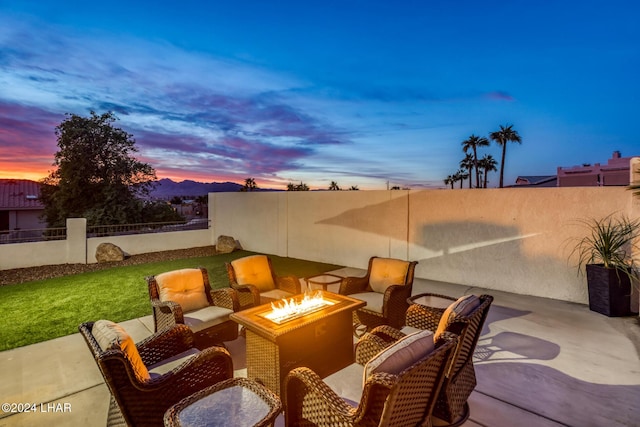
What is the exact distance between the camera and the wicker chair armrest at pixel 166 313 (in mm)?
3195

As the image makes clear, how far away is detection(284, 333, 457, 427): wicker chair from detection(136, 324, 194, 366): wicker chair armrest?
1.13m

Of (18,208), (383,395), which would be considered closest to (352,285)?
(383,395)

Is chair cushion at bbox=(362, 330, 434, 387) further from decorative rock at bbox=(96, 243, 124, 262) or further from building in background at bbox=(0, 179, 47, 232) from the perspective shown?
building in background at bbox=(0, 179, 47, 232)

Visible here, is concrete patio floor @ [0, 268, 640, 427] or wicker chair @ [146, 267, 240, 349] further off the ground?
wicker chair @ [146, 267, 240, 349]

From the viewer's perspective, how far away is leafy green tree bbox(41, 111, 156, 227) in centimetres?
1192

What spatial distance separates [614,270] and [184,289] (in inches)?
235

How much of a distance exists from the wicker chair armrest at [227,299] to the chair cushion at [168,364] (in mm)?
1017

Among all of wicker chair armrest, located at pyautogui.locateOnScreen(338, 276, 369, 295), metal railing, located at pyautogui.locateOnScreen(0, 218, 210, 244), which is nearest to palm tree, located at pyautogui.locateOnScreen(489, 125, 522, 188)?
metal railing, located at pyautogui.locateOnScreen(0, 218, 210, 244)

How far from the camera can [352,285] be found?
4359mm

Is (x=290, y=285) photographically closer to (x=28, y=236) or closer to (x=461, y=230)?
(x=461, y=230)

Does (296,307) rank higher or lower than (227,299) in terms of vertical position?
higher

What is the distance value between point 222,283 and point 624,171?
18600mm

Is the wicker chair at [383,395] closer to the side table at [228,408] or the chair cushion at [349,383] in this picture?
the chair cushion at [349,383]

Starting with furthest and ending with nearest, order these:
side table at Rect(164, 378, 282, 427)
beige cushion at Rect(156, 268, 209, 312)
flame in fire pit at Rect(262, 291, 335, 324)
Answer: beige cushion at Rect(156, 268, 209, 312), flame in fire pit at Rect(262, 291, 335, 324), side table at Rect(164, 378, 282, 427)
